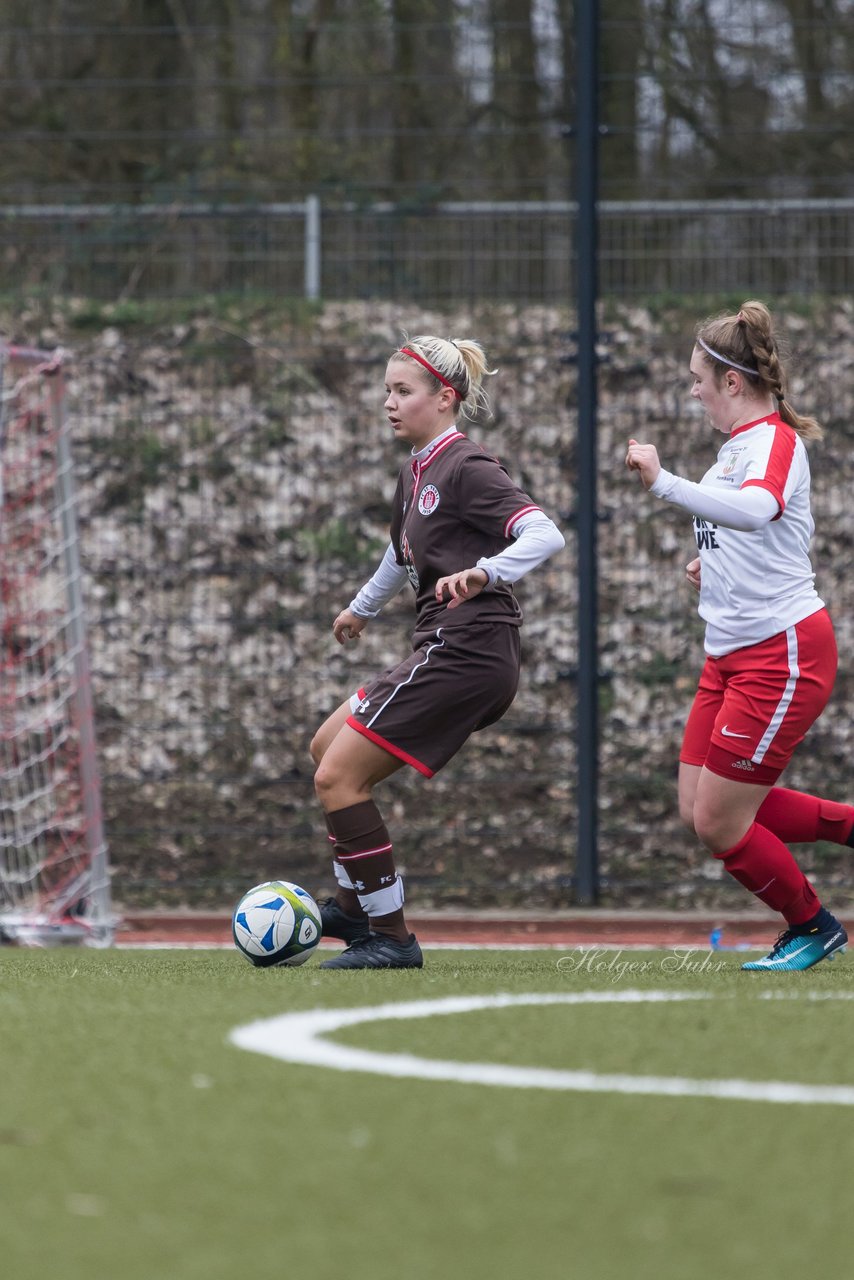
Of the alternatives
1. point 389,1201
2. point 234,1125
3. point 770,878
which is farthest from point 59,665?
point 389,1201

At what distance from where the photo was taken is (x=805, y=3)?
10.9m

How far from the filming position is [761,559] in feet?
16.6

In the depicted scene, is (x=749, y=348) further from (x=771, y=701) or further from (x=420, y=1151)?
(x=420, y=1151)

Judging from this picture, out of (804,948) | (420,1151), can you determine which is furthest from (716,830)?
(420,1151)

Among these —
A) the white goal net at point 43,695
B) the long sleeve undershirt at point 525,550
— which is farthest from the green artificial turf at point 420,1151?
the white goal net at point 43,695

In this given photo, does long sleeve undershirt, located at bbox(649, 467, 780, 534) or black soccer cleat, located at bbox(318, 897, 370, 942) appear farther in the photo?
black soccer cleat, located at bbox(318, 897, 370, 942)

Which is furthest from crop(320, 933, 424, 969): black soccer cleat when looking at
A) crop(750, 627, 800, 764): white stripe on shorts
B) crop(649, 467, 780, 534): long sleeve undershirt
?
crop(649, 467, 780, 534): long sleeve undershirt

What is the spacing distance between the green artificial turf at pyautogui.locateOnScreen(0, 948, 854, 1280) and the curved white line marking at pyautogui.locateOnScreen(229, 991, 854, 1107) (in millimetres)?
53

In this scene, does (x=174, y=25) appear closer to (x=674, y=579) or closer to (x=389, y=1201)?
(x=674, y=579)

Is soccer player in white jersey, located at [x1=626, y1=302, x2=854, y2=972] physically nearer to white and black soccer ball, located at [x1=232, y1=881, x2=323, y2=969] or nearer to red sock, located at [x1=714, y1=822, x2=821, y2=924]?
red sock, located at [x1=714, y1=822, x2=821, y2=924]

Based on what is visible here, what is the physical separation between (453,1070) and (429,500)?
7.84ft

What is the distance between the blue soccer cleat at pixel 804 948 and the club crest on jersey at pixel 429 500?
1.62 m

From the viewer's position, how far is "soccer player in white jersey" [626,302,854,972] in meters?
5.00

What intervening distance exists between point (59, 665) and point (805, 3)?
6.35 meters
